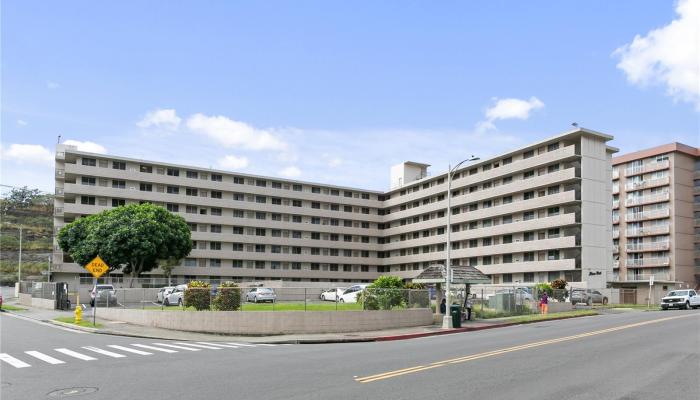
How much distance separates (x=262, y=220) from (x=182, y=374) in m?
80.7

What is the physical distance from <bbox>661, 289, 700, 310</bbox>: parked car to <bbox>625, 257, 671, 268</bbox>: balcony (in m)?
40.0

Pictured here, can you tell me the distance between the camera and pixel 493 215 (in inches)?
3145

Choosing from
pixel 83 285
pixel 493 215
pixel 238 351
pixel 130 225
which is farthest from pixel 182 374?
pixel 493 215

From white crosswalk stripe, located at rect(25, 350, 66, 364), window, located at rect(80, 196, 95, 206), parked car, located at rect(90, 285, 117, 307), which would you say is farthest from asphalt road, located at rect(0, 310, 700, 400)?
window, located at rect(80, 196, 95, 206)

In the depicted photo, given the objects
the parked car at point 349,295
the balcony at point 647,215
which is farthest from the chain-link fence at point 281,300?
the balcony at point 647,215

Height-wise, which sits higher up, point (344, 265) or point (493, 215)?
point (493, 215)

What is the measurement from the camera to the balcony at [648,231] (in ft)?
297

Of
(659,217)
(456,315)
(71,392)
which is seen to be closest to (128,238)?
(456,315)

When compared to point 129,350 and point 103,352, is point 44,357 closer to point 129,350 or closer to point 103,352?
point 103,352

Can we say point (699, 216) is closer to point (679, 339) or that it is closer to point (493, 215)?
point (493, 215)

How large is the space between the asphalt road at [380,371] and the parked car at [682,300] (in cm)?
3312

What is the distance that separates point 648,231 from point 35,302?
85.1 m

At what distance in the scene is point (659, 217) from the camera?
3625 inches

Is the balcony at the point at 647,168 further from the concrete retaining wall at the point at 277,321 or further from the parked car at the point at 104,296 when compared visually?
the parked car at the point at 104,296
